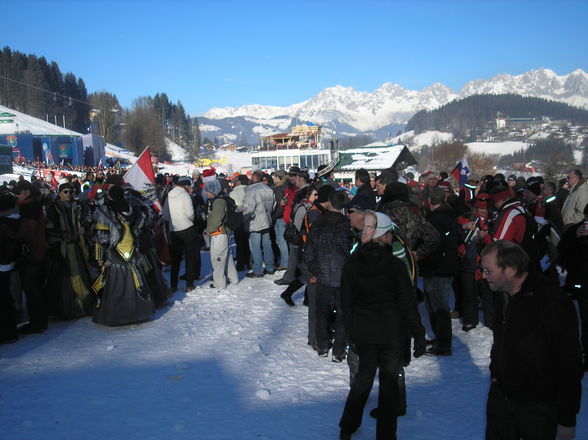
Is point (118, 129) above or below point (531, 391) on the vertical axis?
above

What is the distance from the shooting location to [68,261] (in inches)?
280

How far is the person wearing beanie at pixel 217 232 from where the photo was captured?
9.00 metres

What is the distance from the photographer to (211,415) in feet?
14.7

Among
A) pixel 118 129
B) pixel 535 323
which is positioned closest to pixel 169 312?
pixel 535 323

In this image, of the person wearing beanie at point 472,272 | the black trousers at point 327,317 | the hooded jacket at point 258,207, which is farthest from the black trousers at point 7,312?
the person wearing beanie at point 472,272

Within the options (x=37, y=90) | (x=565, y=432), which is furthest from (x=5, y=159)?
(x=37, y=90)

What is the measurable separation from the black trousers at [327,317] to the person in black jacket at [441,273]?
1131mm

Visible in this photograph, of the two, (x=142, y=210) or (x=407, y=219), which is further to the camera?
(x=142, y=210)

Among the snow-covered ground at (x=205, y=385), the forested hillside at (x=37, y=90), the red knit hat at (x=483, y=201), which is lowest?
the snow-covered ground at (x=205, y=385)

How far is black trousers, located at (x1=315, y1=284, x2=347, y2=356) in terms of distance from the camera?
5.55 m

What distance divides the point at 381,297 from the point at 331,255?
1694 millimetres

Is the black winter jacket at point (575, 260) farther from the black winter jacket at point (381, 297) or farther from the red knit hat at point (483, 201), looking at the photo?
the black winter jacket at point (381, 297)

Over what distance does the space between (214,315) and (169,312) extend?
2.45 ft

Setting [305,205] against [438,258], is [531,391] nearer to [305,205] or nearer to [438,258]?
[438,258]
